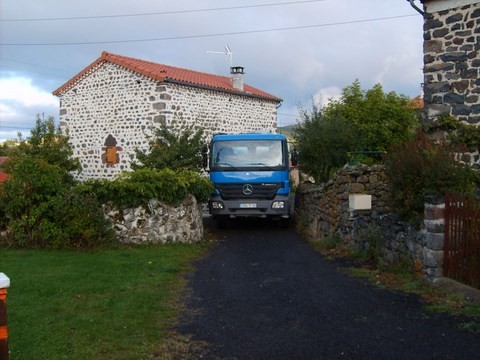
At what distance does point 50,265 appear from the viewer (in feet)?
30.6

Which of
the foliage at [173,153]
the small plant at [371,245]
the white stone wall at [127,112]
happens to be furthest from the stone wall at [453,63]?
the white stone wall at [127,112]

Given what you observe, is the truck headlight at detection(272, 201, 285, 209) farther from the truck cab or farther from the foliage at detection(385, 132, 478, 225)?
the foliage at detection(385, 132, 478, 225)

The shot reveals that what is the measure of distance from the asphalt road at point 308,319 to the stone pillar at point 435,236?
26.3 inches

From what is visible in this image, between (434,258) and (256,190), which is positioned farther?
(256,190)

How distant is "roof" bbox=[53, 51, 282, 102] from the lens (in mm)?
19703

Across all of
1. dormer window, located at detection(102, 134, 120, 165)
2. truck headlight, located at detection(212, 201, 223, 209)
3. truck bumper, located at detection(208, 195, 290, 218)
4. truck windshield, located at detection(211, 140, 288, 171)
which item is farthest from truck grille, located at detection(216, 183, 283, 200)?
dormer window, located at detection(102, 134, 120, 165)

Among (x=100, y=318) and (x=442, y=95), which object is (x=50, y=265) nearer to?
(x=100, y=318)

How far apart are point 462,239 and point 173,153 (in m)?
11.6

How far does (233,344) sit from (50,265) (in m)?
5.37

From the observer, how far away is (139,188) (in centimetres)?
1173

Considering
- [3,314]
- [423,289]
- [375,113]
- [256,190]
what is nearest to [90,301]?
[3,314]

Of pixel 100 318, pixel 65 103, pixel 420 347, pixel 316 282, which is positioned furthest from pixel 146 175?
pixel 65 103

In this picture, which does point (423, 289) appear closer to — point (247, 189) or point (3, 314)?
point (3, 314)

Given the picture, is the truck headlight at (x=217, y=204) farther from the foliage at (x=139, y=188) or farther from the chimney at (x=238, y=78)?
the chimney at (x=238, y=78)
